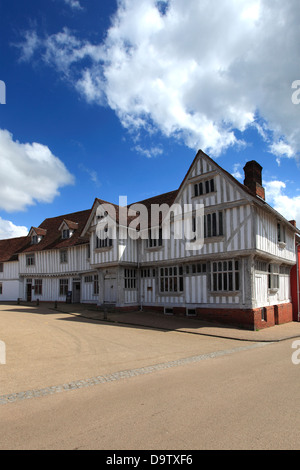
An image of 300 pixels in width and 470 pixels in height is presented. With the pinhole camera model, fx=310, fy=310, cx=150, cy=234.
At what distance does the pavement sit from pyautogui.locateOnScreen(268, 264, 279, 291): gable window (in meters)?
2.52

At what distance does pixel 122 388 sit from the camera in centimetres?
641

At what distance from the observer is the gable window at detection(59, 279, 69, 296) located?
29.0 m

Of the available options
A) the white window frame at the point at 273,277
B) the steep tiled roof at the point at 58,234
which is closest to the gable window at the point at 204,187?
the white window frame at the point at 273,277

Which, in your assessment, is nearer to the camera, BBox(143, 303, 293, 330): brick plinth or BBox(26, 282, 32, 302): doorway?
BBox(143, 303, 293, 330): brick plinth

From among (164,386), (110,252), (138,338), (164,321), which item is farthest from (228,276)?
(164,386)

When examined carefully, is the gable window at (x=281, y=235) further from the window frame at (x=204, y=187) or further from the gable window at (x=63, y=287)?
the gable window at (x=63, y=287)

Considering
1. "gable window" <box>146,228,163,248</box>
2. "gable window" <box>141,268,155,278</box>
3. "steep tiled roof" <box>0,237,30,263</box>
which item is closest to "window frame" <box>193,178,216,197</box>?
"gable window" <box>146,228,163,248</box>

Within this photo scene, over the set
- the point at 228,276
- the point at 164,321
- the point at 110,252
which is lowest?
the point at 164,321

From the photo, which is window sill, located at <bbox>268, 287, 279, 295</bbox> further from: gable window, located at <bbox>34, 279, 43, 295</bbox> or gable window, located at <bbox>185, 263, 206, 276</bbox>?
gable window, located at <bbox>34, 279, 43, 295</bbox>

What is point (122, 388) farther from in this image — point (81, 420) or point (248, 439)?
point (248, 439)

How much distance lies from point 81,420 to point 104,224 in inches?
679

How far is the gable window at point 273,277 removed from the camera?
18545 mm

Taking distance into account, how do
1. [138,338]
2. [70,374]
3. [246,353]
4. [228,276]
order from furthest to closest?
1. [228,276]
2. [138,338]
3. [246,353]
4. [70,374]

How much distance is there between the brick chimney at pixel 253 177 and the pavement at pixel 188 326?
8298 millimetres
